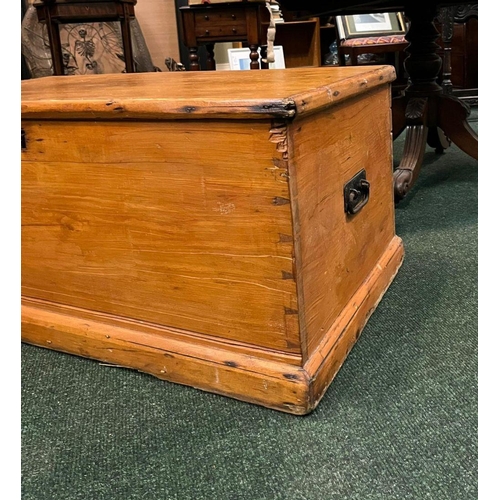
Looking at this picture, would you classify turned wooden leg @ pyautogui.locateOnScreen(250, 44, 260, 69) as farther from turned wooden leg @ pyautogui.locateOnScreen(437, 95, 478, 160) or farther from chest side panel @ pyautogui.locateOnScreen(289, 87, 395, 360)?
chest side panel @ pyautogui.locateOnScreen(289, 87, 395, 360)

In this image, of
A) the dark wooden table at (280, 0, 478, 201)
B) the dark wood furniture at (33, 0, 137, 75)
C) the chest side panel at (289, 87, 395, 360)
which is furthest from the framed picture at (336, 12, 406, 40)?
the chest side panel at (289, 87, 395, 360)

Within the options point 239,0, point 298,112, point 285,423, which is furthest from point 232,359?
point 239,0

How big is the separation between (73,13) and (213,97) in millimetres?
2289

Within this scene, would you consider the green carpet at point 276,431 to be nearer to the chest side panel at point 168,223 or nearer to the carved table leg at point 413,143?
the chest side panel at point 168,223

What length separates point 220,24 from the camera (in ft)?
8.79

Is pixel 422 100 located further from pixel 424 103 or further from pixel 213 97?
pixel 213 97

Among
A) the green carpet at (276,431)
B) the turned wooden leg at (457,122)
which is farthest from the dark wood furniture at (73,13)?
the green carpet at (276,431)

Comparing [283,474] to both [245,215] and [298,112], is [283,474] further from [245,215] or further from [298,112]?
[298,112]

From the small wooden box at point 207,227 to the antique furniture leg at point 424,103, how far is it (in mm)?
778

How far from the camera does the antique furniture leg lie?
5.79 ft

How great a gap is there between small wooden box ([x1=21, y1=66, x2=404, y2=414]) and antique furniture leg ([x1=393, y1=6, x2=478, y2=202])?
0.78 meters

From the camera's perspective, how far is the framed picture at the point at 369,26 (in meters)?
3.72

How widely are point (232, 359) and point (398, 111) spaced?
129cm

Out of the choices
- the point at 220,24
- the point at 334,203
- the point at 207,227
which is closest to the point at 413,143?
the point at 334,203
